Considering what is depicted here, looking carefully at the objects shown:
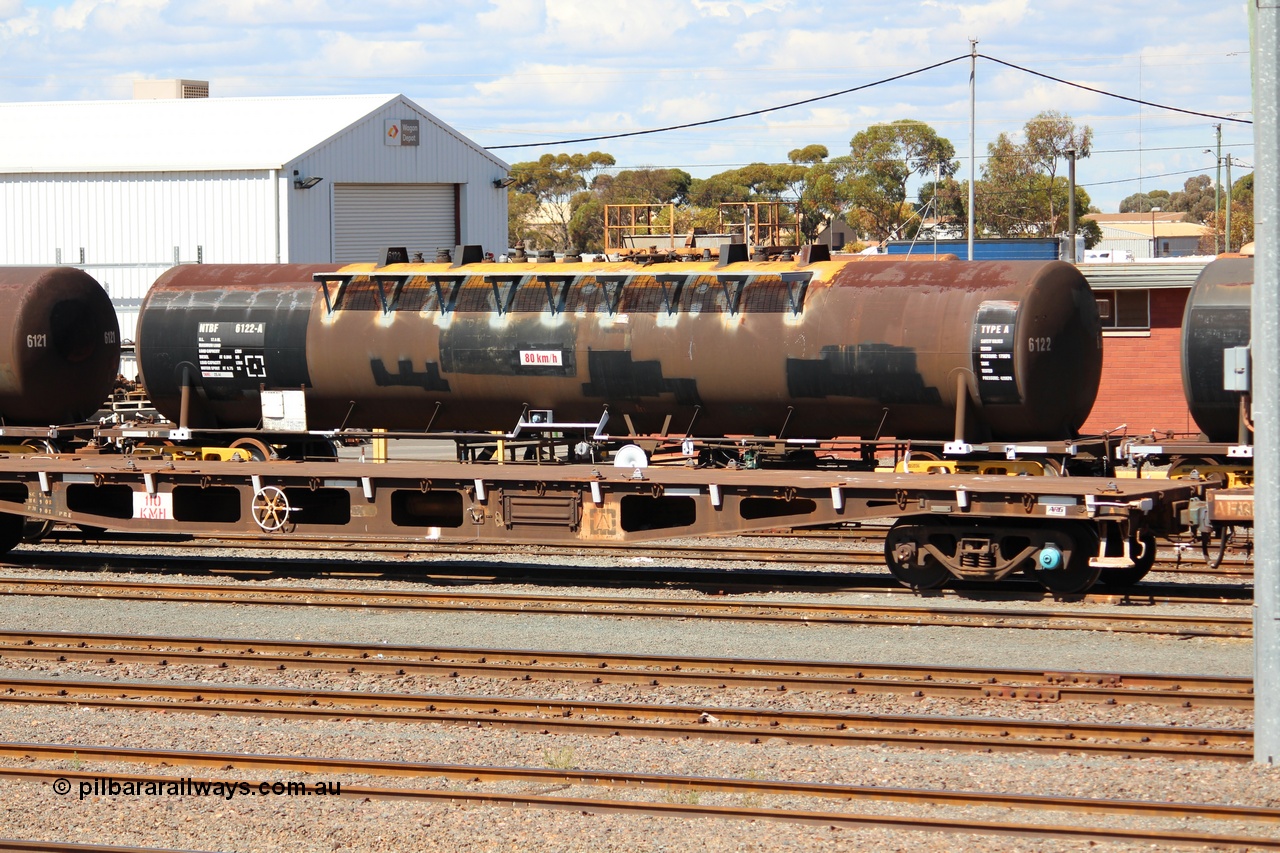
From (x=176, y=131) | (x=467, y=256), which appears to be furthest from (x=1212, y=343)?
(x=176, y=131)

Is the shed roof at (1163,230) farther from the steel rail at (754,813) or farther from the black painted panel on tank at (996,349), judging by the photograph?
the steel rail at (754,813)

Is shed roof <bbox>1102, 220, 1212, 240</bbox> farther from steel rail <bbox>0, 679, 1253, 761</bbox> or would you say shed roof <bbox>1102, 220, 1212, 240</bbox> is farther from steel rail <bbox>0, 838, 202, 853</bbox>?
steel rail <bbox>0, 838, 202, 853</bbox>

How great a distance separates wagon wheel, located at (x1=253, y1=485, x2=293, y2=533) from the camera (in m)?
16.8

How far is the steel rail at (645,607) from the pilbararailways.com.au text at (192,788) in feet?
19.6

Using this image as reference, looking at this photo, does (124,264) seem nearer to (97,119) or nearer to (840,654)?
(97,119)

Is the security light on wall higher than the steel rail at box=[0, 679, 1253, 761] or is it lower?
higher

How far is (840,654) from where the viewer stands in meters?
13.0

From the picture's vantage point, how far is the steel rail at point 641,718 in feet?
33.3

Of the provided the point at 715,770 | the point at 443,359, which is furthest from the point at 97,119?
the point at 715,770

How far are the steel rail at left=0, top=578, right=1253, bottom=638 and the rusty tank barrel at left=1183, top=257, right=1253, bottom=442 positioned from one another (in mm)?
4377

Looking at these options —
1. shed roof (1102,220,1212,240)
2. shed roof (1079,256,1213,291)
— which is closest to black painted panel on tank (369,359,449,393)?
shed roof (1079,256,1213,291)

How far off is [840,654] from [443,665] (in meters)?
3.56

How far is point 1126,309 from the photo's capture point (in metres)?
29.3

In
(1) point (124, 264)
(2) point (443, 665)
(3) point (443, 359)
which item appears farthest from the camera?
(1) point (124, 264)
